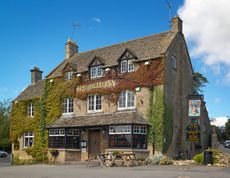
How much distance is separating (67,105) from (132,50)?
8.82m

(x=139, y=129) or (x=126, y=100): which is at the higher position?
(x=126, y=100)

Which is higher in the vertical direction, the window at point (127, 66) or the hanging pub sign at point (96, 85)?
the window at point (127, 66)

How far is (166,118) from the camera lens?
28.1 metres

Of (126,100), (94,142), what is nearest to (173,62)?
(126,100)

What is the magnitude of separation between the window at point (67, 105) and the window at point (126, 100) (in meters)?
6.39

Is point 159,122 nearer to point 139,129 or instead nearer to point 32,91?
point 139,129

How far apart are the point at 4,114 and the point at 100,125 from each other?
3898 centimetres

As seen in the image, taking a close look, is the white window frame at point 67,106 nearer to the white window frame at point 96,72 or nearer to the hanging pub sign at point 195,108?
the white window frame at point 96,72

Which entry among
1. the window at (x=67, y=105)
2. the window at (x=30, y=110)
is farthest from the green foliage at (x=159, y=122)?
the window at (x=30, y=110)

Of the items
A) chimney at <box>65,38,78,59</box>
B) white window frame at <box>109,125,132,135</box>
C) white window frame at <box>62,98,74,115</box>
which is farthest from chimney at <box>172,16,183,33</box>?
chimney at <box>65,38,78,59</box>

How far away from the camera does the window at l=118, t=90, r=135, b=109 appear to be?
29.7 m

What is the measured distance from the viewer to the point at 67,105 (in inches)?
1380

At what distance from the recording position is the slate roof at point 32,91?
38.4 meters

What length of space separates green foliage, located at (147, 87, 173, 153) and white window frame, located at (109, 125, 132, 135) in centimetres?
174
